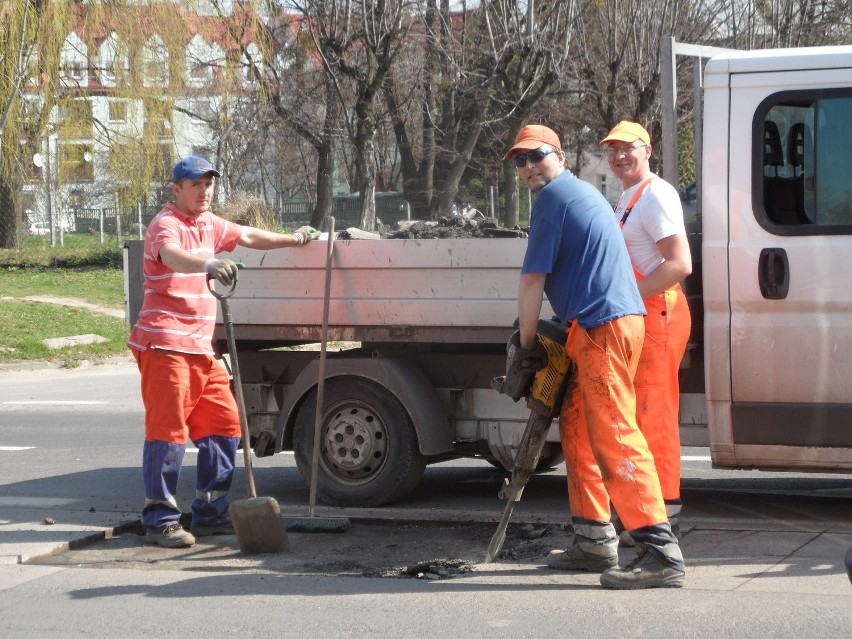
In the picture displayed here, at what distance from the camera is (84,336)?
16234 mm

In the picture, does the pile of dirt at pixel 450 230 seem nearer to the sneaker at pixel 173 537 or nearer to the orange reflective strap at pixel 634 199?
the orange reflective strap at pixel 634 199

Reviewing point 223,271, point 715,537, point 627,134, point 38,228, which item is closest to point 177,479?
point 223,271

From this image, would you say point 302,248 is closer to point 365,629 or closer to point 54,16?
point 365,629

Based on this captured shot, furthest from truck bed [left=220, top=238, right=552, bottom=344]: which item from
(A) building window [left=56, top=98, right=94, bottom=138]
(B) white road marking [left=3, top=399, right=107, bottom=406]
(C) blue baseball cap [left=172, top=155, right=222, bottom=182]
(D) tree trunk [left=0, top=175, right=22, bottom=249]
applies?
(D) tree trunk [left=0, top=175, right=22, bottom=249]

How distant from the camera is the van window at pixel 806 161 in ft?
18.2

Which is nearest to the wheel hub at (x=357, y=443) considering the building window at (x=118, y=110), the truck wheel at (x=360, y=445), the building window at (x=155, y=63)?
the truck wheel at (x=360, y=445)

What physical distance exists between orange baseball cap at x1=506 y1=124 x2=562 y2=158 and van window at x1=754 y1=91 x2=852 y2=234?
3.97 ft

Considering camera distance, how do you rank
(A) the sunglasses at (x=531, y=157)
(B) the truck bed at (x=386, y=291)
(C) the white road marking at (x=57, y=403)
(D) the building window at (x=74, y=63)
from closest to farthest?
1. (A) the sunglasses at (x=531, y=157)
2. (B) the truck bed at (x=386, y=291)
3. (C) the white road marking at (x=57, y=403)
4. (D) the building window at (x=74, y=63)

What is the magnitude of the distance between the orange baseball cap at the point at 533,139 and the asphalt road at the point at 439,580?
178 centimetres

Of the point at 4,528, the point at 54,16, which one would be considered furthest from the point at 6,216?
the point at 4,528

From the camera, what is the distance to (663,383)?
524 cm

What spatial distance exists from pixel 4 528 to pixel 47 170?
18.7 m

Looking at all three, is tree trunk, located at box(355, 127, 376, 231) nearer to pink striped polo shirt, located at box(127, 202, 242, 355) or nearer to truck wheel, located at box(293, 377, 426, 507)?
truck wheel, located at box(293, 377, 426, 507)

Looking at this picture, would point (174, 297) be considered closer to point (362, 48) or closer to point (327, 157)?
point (362, 48)
